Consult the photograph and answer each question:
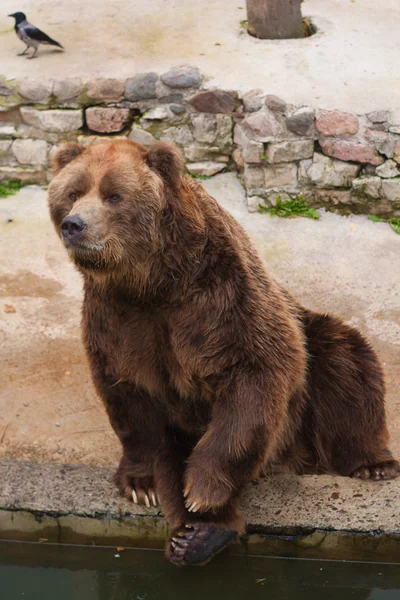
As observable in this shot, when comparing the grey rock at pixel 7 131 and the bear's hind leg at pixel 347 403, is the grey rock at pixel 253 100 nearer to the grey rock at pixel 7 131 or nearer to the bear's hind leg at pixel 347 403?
the grey rock at pixel 7 131

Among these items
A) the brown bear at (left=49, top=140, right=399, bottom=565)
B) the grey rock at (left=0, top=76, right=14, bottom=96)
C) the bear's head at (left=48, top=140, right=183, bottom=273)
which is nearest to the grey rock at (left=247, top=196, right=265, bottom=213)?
the grey rock at (left=0, top=76, right=14, bottom=96)

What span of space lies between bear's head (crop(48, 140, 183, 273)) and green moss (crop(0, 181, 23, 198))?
4296 mm

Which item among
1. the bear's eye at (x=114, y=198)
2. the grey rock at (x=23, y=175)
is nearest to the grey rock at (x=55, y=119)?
the grey rock at (x=23, y=175)

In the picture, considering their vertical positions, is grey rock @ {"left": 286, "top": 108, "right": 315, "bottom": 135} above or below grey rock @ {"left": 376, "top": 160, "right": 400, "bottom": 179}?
above

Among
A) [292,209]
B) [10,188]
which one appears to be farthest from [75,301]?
[292,209]

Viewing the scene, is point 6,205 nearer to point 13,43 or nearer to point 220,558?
point 13,43

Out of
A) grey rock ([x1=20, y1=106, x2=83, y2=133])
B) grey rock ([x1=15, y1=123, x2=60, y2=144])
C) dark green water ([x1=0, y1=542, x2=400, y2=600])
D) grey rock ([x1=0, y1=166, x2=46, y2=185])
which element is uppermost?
grey rock ([x1=20, y1=106, x2=83, y2=133])

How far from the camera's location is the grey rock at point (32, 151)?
8289 millimetres

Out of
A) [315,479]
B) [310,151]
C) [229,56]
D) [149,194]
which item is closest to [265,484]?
[315,479]

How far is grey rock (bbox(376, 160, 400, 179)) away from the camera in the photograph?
7691mm

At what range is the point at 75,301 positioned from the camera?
22.6ft

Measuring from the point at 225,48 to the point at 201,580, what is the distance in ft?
18.5

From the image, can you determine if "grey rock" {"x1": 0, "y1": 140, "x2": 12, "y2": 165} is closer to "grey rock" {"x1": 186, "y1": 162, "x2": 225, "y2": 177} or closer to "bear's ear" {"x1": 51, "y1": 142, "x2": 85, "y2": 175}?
"grey rock" {"x1": 186, "y1": 162, "x2": 225, "y2": 177}

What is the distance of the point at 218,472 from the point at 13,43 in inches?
243
